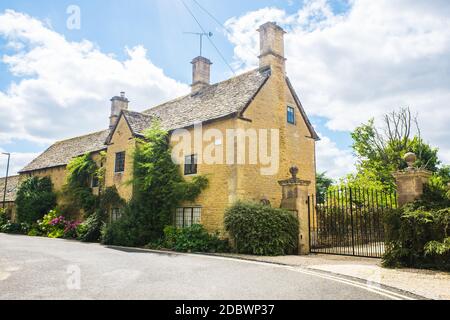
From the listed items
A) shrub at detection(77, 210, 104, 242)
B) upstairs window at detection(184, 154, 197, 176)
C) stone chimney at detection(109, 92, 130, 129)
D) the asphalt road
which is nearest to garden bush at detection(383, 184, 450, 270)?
the asphalt road

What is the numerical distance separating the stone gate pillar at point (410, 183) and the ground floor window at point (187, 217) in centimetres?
904

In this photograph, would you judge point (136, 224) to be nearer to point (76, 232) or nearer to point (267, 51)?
point (76, 232)

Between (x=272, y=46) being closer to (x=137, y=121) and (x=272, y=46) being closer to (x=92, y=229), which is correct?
(x=137, y=121)

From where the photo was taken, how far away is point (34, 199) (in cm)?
2642

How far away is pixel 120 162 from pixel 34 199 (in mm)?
10547

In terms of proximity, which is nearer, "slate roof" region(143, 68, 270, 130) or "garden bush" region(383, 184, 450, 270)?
"garden bush" region(383, 184, 450, 270)

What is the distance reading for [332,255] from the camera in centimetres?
1309

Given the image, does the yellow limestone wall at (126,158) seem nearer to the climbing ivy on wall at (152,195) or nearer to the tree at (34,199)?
the climbing ivy on wall at (152,195)

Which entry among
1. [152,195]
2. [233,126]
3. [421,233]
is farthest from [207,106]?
[421,233]

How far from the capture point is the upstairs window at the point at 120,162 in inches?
802

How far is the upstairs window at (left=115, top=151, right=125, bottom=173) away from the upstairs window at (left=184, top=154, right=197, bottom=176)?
4.68m

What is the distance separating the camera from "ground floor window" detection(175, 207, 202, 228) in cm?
1672

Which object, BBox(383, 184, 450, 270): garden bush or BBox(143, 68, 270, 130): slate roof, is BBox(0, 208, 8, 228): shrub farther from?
BBox(383, 184, 450, 270): garden bush

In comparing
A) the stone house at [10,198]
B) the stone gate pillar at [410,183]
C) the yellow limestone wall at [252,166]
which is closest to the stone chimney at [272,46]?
the yellow limestone wall at [252,166]
